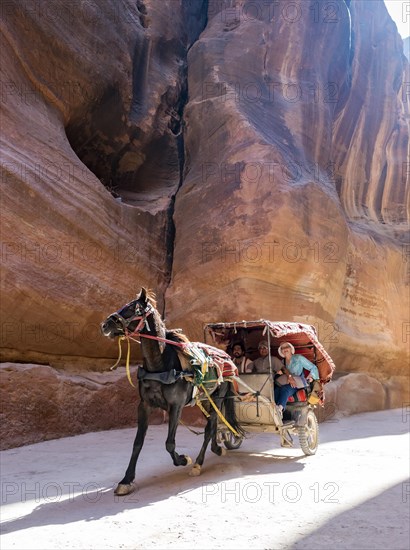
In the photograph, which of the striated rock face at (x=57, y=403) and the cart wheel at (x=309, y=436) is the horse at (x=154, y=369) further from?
the striated rock face at (x=57, y=403)

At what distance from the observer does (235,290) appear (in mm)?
8688

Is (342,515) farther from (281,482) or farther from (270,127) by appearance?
(270,127)

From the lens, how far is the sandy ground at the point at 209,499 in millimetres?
3020

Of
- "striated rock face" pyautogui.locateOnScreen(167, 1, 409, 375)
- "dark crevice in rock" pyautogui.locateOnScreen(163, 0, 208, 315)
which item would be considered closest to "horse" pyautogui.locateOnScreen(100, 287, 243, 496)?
"striated rock face" pyautogui.locateOnScreen(167, 1, 409, 375)

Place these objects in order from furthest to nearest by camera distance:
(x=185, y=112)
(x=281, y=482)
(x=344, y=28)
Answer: (x=344, y=28)
(x=185, y=112)
(x=281, y=482)

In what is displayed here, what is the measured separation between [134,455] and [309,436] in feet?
8.32

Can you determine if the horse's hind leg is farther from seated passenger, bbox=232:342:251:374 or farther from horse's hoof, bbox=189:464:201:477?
seated passenger, bbox=232:342:251:374

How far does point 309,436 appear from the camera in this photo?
19.4 feet

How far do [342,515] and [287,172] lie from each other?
277 inches

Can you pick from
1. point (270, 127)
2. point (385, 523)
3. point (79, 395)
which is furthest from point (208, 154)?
point (385, 523)

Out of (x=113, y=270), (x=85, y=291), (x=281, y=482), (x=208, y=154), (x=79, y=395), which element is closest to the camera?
(x=281, y=482)

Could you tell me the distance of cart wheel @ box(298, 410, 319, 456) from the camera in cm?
575

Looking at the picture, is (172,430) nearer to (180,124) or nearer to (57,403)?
(57,403)

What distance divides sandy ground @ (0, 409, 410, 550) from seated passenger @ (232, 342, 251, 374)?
1052mm
